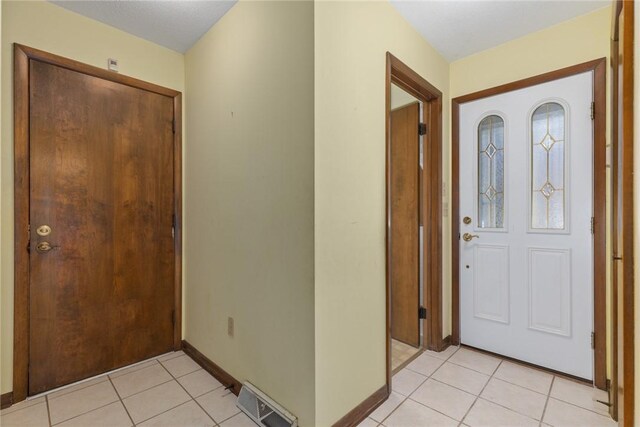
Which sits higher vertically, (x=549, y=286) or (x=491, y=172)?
(x=491, y=172)

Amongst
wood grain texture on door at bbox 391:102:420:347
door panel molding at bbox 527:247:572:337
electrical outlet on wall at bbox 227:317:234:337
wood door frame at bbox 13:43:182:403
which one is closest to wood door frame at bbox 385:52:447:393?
wood grain texture on door at bbox 391:102:420:347

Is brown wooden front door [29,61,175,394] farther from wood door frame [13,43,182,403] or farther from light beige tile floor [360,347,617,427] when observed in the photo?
light beige tile floor [360,347,617,427]

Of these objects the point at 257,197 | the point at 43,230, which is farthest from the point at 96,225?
the point at 257,197

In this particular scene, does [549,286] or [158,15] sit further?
[549,286]

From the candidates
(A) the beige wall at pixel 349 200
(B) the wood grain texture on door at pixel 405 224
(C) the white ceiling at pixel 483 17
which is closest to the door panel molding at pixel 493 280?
(B) the wood grain texture on door at pixel 405 224

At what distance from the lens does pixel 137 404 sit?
1.79 m

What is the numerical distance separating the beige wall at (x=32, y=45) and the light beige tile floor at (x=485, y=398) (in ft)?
7.16

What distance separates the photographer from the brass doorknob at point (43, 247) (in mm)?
1896

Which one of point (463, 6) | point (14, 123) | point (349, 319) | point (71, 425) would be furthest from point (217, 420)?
point (463, 6)

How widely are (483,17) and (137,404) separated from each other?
3346mm

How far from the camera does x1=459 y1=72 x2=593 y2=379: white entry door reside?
6.67 feet

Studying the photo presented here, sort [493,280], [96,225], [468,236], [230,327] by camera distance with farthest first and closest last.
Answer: [468,236] → [493,280] → [96,225] → [230,327]

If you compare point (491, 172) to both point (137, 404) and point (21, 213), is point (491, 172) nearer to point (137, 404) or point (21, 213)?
point (137, 404)

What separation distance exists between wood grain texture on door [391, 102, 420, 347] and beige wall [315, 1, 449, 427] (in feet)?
2.50
